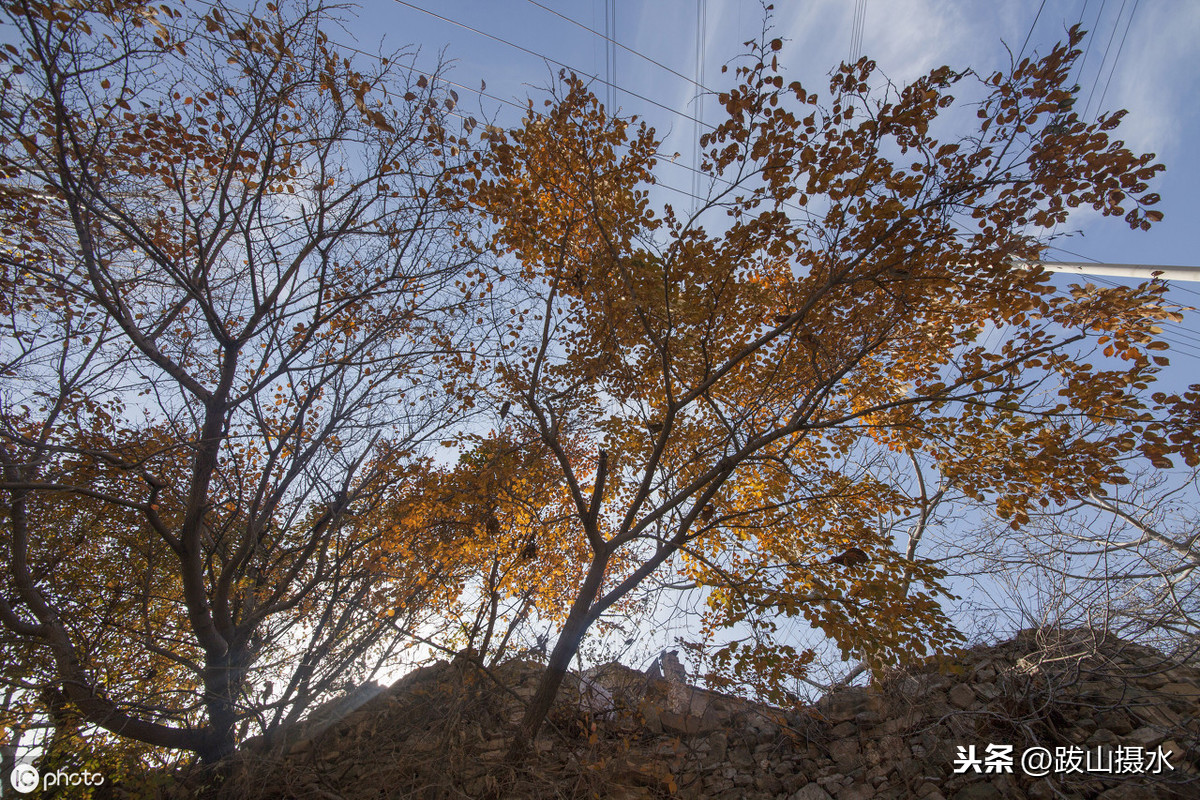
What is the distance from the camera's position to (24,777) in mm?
6777

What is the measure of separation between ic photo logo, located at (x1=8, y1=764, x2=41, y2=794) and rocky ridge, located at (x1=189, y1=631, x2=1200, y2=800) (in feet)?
8.14

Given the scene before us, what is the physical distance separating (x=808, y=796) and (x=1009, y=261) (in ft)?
22.3

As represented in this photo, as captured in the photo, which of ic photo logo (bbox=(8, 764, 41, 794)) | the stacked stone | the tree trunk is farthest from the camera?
ic photo logo (bbox=(8, 764, 41, 794))

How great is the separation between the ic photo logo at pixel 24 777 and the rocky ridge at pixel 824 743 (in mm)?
2482

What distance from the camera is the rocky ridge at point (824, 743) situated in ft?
16.0

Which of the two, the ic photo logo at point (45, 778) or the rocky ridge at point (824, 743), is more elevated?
the rocky ridge at point (824, 743)

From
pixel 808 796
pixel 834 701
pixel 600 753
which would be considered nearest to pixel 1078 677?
pixel 834 701

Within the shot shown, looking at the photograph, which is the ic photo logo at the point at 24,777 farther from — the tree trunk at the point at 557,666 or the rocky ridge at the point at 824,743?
the tree trunk at the point at 557,666

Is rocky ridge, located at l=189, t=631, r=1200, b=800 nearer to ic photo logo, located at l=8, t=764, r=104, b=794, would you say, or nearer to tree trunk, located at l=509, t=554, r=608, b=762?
tree trunk, located at l=509, t=554, r=608, b=762

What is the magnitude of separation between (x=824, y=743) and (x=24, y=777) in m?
11.3

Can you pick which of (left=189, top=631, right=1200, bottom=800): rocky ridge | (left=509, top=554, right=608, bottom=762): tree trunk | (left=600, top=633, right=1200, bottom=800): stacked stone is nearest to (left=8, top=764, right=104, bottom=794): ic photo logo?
(left=189, top=631, right=1200, bottom=800): rocky ridge

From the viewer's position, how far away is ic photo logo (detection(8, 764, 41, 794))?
6.63 m

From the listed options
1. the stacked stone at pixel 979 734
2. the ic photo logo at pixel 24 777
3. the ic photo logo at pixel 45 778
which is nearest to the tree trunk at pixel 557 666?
the stacked stone at pixel 979 734

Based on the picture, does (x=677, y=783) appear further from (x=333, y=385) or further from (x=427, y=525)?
(x=333, y=385)
